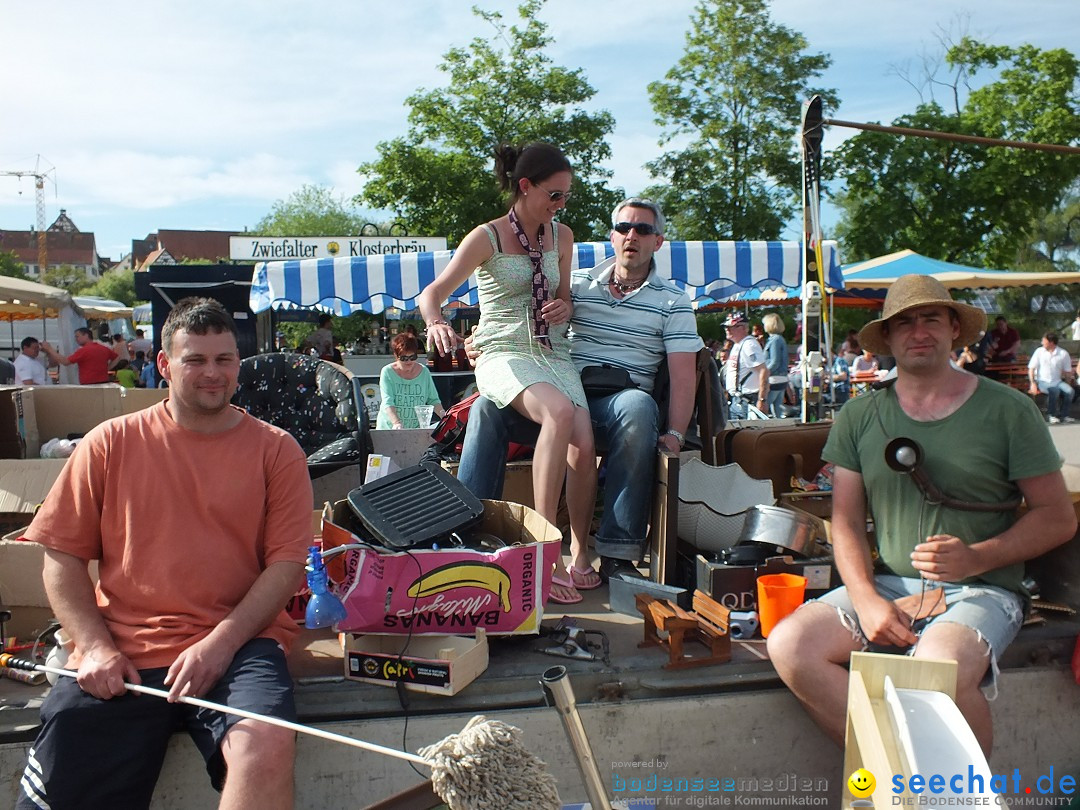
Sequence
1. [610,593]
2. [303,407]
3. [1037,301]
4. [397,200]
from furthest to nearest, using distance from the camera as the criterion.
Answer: [1037,301] → [397,200] → [303,407] → [610,593]

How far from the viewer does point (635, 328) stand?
12.8 ft

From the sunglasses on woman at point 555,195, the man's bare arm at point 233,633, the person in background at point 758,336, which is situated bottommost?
the man's bare arm at point 233,633

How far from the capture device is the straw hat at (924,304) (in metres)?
2.68

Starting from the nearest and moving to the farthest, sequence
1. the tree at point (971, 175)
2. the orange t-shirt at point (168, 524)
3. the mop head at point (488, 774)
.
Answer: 1. the mop head at point (488, 774)
2. the orange t-shirt at point (168, 524)
3. the tree at point (971, 175)

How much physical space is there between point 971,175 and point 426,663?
26.5m

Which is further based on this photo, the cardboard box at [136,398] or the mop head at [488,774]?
the cardboard box at [136,398]

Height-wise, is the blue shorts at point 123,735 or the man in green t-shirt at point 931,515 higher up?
the man in green t-shirt at point 931,515

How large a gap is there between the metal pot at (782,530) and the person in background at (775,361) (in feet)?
26.2

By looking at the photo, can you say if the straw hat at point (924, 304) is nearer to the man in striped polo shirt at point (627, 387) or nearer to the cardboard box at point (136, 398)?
the man in striped polo shirt at point (627, 387)

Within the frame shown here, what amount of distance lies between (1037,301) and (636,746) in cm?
3431

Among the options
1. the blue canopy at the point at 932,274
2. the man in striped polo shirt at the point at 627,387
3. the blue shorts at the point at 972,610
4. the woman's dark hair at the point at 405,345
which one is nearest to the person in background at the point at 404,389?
the woman's dark hair at the point at 405,345

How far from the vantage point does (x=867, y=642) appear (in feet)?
8.29

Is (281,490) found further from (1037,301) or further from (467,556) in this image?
(1037,301)

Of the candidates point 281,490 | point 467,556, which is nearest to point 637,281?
point 467,556
